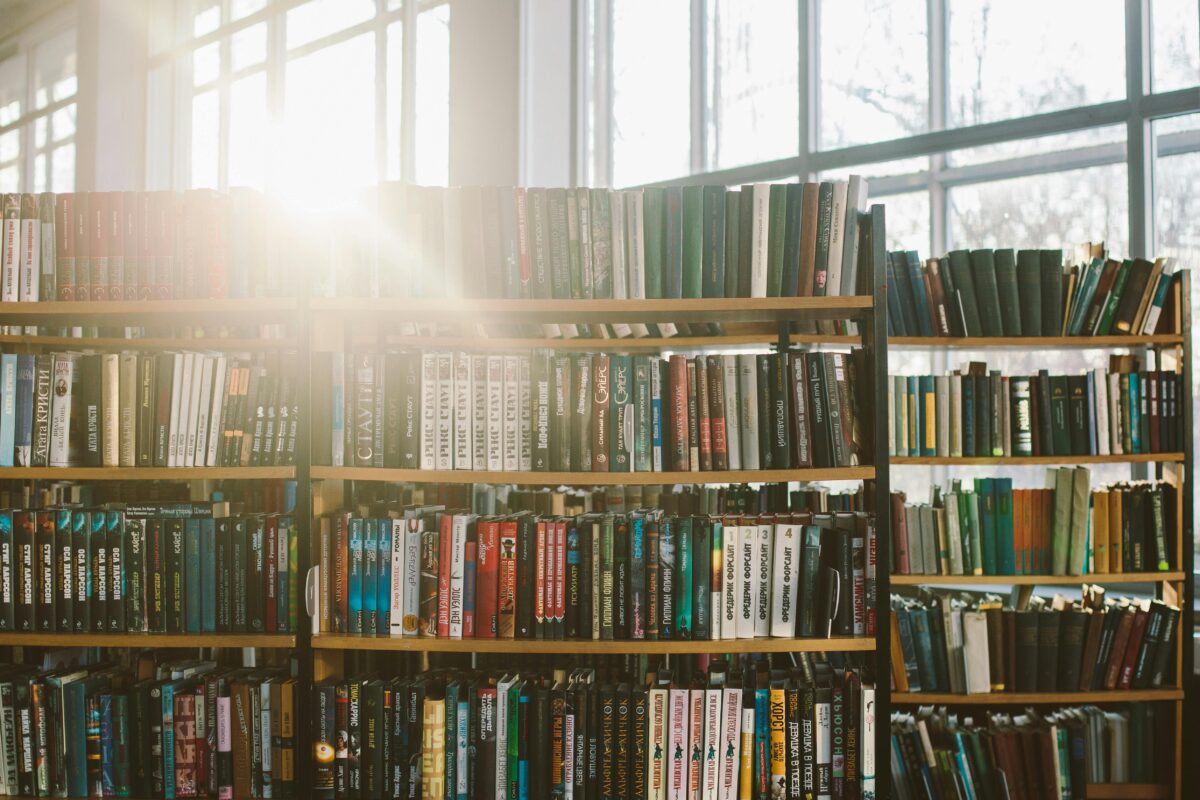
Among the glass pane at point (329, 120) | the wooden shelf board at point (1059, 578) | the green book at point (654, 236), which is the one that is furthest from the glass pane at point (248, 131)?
the wooden shelf board at point (1059, 578)

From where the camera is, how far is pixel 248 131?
21.5 feet

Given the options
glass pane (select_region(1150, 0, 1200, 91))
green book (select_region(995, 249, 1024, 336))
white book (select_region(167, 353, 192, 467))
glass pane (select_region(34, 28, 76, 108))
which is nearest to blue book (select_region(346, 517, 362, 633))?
white book (select_region(167, 353, 192, 467))

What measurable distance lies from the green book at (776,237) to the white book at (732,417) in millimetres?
202

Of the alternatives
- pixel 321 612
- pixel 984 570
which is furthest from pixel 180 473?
pixel 984 570

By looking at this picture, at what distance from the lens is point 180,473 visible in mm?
2057

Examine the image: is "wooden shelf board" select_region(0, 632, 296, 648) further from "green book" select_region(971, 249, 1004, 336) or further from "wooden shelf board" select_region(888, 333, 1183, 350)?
"green book" select_region(971, 249, 1004, 336)

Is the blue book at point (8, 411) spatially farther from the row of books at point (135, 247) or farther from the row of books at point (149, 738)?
the row of books at point (149, 738)

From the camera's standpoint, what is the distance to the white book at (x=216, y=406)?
2113 mm

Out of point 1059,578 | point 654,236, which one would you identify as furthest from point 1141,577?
point 654,236

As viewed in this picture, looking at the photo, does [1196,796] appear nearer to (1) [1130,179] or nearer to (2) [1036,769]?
(2) [1036,769]

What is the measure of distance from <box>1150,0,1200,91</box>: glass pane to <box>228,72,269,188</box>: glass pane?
5542mm

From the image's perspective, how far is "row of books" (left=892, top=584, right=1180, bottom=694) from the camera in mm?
2832

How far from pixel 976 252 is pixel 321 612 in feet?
7.63

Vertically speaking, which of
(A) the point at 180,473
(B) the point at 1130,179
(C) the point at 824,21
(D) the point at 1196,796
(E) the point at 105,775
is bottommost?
(D) the point at 1196,796
